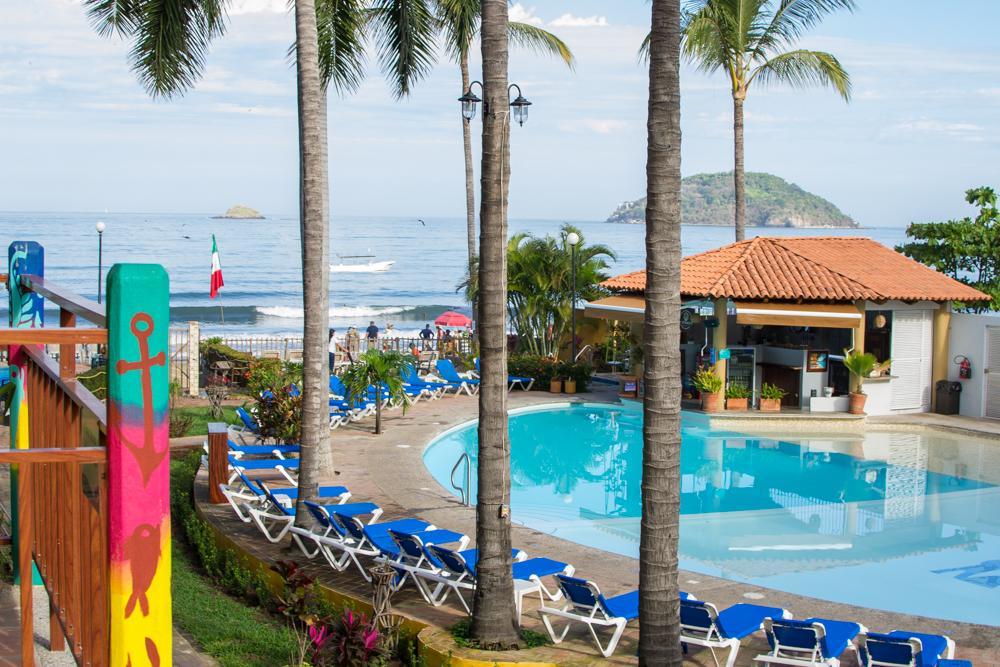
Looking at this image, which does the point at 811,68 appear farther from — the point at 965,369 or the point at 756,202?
the point at 756,202

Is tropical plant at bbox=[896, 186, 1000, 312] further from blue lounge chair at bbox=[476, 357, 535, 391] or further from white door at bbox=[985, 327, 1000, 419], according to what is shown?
blue lounge chair at bbox=[476, 357, 535, 391]

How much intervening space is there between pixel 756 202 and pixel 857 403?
15134 centimetres

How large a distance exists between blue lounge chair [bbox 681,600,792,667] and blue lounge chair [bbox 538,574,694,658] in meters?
0.32

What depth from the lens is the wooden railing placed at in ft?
11.8

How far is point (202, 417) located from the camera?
1952cm

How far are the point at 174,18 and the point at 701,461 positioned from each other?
36.5 ft

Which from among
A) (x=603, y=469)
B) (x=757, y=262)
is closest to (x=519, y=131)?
(x=603, y=469)

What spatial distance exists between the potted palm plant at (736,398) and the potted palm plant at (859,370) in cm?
213

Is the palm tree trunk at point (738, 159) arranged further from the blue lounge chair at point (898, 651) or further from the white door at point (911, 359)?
the blue lounge chair at point (898, 651)

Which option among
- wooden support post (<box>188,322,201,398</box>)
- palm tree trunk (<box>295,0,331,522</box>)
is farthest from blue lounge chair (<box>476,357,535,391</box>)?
palm tree trunk (<box>295,0,331,522</box>)

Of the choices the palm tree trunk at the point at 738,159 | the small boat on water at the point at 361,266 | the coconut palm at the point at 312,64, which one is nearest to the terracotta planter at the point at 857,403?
the palm tree trunk at the point at 738,159

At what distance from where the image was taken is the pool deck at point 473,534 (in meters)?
8.25

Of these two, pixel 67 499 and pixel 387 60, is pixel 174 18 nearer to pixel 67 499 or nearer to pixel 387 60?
pixel 387 60

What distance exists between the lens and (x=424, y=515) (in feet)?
41.6
